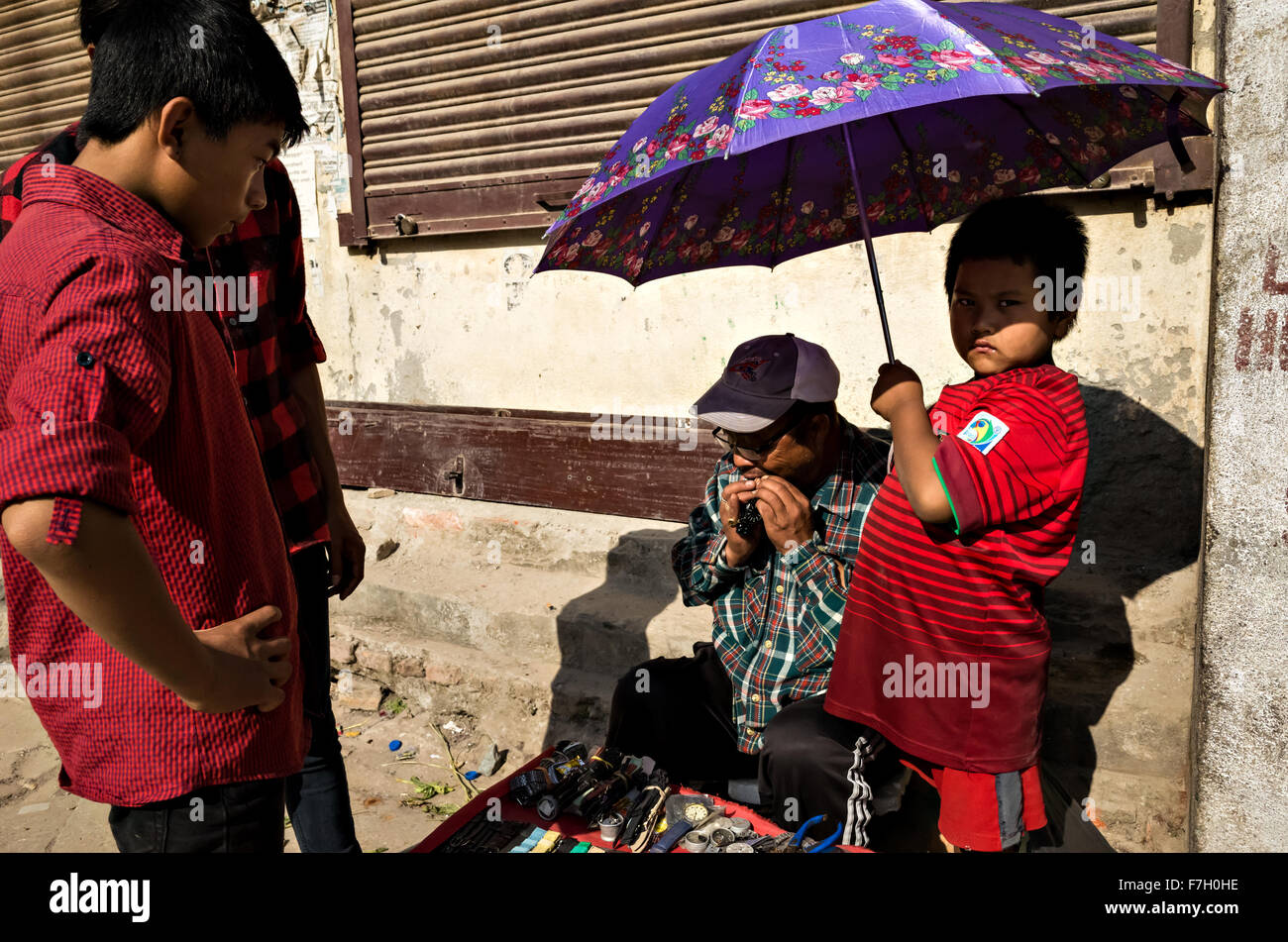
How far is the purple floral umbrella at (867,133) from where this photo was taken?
1573mm

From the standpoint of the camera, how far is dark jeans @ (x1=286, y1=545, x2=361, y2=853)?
6.85 feet

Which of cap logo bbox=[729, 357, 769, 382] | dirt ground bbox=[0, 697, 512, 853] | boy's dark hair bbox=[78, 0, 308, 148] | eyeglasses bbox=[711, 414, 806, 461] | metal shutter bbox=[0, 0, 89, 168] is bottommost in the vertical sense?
dirt ground bbox=[0, 697, 512, 853]

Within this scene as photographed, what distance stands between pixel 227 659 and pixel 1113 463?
10.3ft

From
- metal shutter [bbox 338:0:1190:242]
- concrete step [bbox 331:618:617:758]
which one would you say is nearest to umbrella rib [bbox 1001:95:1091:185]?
metal shutter [bbox 338:0:1190:242]

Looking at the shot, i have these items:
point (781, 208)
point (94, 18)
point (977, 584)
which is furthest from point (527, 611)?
point (94, 18)

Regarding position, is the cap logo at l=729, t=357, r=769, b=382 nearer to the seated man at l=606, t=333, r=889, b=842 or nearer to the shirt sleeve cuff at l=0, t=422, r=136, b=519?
the seated man at l=606, t=333, r=889, b=842

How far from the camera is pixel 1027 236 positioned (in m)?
1.98

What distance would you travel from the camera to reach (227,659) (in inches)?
50.5

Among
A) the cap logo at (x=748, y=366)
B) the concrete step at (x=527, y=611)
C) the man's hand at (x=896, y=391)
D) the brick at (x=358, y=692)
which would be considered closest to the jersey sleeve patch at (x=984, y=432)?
the man's hand at (x=896, y=391)

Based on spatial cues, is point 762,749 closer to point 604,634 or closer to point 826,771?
point 826,771

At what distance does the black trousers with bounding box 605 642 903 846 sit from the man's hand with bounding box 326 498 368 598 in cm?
85

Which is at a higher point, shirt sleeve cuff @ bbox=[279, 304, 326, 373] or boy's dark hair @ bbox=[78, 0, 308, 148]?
boy's dark hair @ bbox=[78, 0, 308, 148]

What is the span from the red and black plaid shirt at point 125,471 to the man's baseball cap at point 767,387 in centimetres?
118

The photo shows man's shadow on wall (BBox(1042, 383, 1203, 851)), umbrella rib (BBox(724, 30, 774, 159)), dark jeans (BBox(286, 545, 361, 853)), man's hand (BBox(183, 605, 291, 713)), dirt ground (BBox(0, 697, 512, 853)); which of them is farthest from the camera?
dirt ground (BBox(0, 697, 512, 853))
